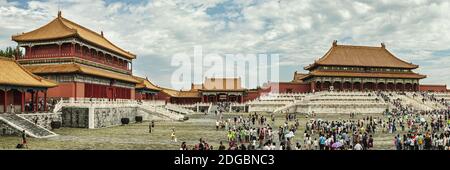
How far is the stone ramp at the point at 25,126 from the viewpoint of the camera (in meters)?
29.3

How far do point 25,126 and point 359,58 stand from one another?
63.9 metres

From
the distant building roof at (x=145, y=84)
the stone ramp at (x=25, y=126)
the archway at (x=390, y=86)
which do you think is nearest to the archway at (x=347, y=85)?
the archway at (x=390, y=86)

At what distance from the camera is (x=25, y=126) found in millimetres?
30125

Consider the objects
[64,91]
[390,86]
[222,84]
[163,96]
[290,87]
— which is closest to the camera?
[64,91]

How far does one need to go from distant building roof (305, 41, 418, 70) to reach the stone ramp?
173 ft

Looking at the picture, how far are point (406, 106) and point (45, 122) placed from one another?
1920 inches

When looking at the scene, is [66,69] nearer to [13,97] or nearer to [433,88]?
[13,97]

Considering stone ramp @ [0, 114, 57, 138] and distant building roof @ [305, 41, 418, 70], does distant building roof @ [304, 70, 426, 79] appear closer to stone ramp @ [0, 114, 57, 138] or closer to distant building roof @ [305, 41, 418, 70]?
distant building roof @ [305, 41, 418, 70]

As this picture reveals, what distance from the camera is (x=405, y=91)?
244 ft

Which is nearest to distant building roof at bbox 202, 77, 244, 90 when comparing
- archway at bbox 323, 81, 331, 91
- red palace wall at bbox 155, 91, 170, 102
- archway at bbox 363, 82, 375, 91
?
red palace wall at bbox 155, 91, 170, 102

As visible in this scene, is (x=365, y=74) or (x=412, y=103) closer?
(x=412, y=103)

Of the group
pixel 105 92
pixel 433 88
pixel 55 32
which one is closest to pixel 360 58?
pixel 433 88
